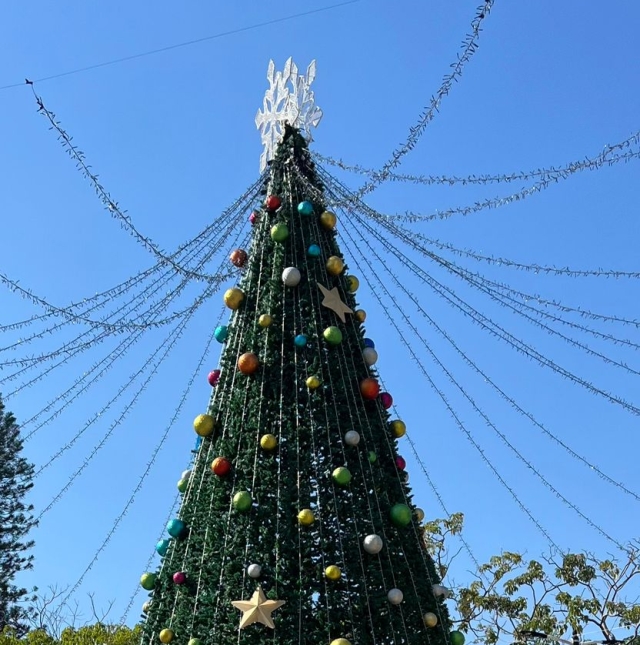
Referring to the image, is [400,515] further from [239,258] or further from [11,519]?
[11,519]

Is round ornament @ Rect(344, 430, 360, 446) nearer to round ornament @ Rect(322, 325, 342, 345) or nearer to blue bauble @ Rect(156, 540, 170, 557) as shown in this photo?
round ornament @ Rect(322, 325, 342, 345)

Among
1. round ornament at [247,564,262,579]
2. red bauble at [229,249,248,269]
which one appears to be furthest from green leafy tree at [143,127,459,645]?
red bauble at [229,249,248,269]

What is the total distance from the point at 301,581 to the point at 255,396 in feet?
4.31

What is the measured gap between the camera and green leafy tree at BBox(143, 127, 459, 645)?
177 inches

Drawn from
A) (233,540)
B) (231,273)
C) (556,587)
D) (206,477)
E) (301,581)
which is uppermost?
(231,273)

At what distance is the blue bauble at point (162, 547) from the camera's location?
536 centimetres

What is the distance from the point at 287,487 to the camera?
476 centimetres

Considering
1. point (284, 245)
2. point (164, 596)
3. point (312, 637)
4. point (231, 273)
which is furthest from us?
point (231, 273)

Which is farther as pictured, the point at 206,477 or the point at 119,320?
the point at 119,320

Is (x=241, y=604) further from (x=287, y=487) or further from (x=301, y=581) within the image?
(x=287, y=487)

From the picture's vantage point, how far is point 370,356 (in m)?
5.52

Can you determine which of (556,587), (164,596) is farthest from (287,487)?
(556,587)

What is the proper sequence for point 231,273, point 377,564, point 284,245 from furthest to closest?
point 231,273, point 284,245, point 377,564

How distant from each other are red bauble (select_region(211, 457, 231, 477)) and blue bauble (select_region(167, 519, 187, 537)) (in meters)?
0.49
